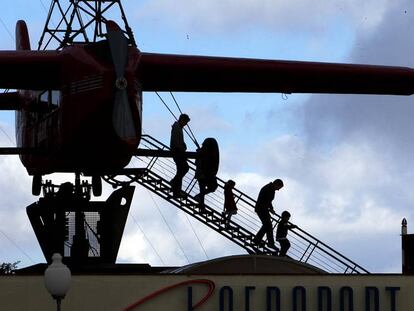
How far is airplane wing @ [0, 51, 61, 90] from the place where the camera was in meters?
29.4

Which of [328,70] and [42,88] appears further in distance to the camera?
[328,70]

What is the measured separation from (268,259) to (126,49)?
19.6ft

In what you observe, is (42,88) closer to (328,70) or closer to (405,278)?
(328,70)

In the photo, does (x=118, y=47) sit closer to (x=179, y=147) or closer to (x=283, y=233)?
(x=179, y=147)

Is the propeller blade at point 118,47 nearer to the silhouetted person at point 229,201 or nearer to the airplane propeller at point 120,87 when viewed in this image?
the airplane propeller at point 120,87

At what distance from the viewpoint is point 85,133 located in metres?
28.1

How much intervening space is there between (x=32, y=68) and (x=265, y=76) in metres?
5.91

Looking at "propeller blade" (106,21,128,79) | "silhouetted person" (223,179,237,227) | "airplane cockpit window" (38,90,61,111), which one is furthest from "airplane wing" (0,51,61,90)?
Answer: "silhouetted person" (223,179,237,227)

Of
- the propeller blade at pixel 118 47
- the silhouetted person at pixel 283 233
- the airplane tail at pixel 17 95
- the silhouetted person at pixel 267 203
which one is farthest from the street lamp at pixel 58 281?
the airplane tail at pixel 17 95

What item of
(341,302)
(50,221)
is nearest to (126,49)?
(50,221)

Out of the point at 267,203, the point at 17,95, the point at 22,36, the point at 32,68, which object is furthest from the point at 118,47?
the point at 22,36

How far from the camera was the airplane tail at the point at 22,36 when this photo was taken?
40.1m

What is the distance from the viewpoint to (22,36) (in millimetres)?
40656

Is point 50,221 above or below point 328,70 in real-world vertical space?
below
